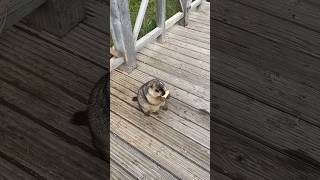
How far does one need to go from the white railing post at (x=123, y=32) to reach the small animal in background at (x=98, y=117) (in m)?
0.30

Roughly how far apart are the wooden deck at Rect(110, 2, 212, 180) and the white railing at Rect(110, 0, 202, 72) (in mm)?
94

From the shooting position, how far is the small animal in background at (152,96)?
3.17 m

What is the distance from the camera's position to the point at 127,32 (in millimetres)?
3496

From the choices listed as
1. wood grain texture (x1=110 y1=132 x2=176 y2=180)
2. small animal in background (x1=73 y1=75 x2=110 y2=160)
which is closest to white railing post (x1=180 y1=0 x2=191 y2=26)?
small animal in background (x1=73 y1=75 x2=110 y2=160)

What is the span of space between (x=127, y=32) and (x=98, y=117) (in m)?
0.75

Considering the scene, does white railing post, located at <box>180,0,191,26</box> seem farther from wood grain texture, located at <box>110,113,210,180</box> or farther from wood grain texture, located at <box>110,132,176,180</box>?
wood grain texture, located at <box>110,132,176,180</box>

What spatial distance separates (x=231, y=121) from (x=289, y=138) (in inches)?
18.4

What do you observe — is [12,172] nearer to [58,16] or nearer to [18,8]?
[18,8]

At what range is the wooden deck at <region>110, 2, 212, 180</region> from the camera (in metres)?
3.02

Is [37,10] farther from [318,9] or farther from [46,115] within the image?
[318,9]

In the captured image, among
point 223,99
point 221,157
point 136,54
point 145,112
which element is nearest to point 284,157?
point 221,157

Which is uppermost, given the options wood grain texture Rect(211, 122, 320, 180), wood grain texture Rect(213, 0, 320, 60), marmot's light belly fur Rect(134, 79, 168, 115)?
marmot's light belly fur Rect(134, 79, 168, 115)

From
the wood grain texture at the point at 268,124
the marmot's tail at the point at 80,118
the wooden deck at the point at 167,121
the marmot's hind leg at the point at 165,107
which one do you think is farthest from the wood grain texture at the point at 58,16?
the wood grain texture at the point at 268,124

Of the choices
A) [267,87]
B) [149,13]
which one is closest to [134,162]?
[267,87]
